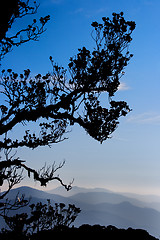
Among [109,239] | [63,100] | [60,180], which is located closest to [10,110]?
[63,100]

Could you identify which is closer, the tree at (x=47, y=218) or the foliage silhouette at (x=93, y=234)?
the foliage silhouette at (x=93, y=234)

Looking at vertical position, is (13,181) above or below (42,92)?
below

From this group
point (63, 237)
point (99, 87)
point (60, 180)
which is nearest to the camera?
point (63, 237)

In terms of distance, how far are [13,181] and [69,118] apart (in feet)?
13.1

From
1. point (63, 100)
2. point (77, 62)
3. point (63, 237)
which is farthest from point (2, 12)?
point (63, 237)

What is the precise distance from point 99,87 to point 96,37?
242cm

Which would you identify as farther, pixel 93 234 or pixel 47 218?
pixel 47 218

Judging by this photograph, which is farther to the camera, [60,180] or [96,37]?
[60,180]

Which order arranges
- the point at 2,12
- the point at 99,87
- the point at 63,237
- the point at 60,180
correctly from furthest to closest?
the point at 60,180, the point at 99,87, the point at 63,237, the point at 2,12

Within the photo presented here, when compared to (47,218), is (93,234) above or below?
below

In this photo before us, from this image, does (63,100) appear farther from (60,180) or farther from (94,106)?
(60,180)

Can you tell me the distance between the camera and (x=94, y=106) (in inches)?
462

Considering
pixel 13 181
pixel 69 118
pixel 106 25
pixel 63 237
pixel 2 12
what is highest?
pixel 106 25

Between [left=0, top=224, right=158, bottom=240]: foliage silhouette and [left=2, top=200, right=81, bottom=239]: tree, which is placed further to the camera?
[left=2, top=200, right=81, bottom=239]: tree
